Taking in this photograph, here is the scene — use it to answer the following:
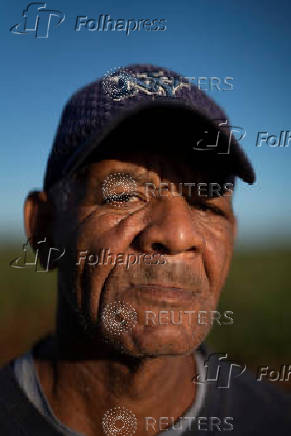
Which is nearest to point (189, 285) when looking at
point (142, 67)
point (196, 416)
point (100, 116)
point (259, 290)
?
point (196, 416)

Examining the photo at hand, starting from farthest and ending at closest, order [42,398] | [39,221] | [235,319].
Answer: [235,319]
[39,221]
[42,398]

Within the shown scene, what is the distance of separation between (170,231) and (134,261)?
21 centimetres

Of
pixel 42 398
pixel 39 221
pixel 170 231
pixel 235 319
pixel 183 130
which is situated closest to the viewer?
pixel 170 231

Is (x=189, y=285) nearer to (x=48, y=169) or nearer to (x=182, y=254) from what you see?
(x=182, y=254)

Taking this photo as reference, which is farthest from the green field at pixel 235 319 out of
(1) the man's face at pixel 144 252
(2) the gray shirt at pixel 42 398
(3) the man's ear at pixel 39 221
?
(1) the man's face at pixel 144 252

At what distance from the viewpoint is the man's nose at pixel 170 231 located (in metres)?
1.68

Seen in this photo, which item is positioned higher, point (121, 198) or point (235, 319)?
point (121, 198)

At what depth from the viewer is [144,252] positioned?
1.71 metres
